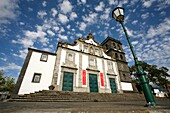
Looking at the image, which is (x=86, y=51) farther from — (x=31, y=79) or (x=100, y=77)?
(x=31, y=79)

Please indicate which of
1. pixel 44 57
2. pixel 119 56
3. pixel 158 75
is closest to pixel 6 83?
pixel 44 57

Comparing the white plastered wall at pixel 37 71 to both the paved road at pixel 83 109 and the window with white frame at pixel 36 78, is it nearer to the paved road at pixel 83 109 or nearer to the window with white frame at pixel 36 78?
the window with white frame at pixel 36 78

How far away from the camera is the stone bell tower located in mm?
18078

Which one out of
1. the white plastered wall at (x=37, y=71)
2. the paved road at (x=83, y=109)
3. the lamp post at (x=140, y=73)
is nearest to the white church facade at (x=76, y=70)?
the white plastered wall at (x=37, y=71)

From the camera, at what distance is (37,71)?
36.1 feet

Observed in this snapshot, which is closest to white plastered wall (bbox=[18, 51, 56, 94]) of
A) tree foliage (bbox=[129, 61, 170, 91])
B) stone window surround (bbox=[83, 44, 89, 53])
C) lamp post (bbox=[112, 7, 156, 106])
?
stone window surround (bbox=[83, 44, 89, 53])

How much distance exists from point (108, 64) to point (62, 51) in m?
9.61

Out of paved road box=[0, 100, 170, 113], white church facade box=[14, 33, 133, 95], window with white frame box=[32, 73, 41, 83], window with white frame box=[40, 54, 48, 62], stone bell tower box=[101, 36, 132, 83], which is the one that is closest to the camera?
paved road box=[0, 100, 170, 113]

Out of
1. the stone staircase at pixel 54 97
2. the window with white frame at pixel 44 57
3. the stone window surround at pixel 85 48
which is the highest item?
the stone window surround at pixel 85 48

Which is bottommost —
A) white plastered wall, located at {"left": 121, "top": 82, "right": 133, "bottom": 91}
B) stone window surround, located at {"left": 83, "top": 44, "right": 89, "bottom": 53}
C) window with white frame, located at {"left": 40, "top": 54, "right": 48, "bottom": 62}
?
white plastered wall, located at {"left": 121, "top": 82, "right": 133, "bottom": 91}

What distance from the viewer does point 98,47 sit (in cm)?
1883

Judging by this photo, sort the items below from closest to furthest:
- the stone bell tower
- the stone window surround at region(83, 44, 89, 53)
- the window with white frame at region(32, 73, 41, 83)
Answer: the window with white frame at region(32, 73, 41, 83), the stone window surround at region(83, 44, 89, 53), the stone bell tower

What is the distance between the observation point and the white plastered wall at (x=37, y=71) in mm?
9781

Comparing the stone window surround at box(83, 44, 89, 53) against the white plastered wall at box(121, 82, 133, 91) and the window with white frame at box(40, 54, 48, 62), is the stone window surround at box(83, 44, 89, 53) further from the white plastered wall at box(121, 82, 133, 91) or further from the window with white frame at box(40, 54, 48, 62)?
the white plastered wall at box(121, 82, 133, 91)
